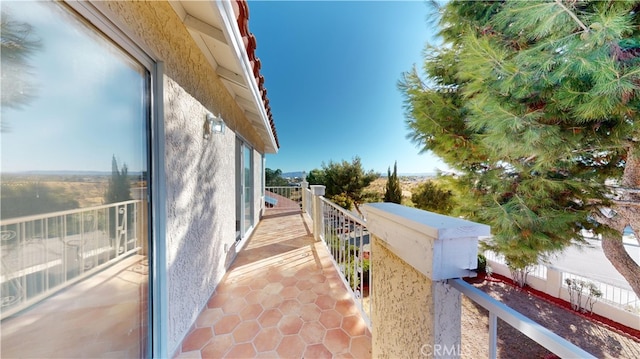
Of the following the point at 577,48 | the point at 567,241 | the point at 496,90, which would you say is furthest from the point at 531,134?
the point at 567,241

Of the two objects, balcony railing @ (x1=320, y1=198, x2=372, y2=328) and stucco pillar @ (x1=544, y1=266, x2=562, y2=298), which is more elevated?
balcony railing @ (x1=320, y1=198, x2=372, y2=328)

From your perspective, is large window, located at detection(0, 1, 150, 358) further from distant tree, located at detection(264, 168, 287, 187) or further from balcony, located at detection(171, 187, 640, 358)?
distant tree, located at detection(264, 168, 287, 187)

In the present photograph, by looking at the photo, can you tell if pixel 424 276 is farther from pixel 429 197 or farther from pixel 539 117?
pixel 429 197

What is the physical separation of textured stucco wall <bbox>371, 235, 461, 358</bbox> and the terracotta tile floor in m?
0.64

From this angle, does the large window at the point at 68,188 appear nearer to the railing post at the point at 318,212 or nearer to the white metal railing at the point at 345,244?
the white metal railing at the point at 345,244

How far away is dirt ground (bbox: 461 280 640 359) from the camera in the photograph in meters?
2.92

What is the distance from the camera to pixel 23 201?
918 mm

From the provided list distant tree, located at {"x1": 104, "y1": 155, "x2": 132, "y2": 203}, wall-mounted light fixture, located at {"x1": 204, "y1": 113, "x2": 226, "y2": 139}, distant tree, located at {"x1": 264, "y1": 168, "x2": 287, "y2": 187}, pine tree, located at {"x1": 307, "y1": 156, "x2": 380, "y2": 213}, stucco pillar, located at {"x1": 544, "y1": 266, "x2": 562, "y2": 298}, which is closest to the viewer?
distant tree, located at {"x1": 104, "y1": 155, "x2": 132, "y2": 203}

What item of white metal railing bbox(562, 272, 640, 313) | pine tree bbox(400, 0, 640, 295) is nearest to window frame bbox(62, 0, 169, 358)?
pine tree bbox(400, 0, 640, 295)

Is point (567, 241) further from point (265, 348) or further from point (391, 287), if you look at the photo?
point (265, 348)

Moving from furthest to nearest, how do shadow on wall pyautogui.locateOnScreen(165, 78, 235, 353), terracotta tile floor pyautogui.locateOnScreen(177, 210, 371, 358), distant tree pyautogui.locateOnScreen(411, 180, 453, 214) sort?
1. distant tree pyautogui.locateOnScreen(411, 180, 453, 214)
2. terracotta tile floor pyautogui.locateOnScreen(177, 210, 371, 358)
3. shadow on wall pyautogui.locateOnScreen(165, 78, 235, 353)

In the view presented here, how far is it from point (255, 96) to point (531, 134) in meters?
3.42

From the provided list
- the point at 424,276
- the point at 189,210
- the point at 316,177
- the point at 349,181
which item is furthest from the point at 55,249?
the point at 316,177

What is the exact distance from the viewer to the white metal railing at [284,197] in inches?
413
